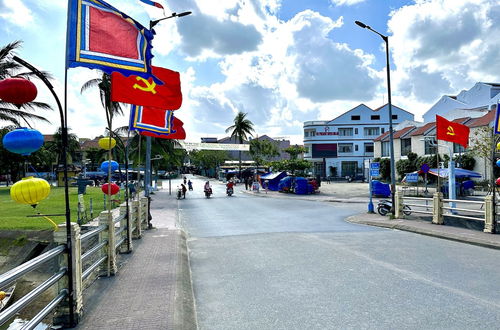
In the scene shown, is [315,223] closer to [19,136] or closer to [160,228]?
[160,228]

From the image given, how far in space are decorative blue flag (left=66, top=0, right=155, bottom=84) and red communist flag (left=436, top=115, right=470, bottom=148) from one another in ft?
42.4

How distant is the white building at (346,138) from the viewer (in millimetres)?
72250

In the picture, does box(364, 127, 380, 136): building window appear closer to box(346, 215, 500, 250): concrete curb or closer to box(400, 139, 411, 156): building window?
box(400, 139, 411, 156): building window

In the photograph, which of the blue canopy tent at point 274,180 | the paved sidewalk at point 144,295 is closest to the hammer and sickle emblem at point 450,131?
the paved sidewalk at point 144,295

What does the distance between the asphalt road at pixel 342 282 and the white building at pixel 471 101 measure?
134 feet

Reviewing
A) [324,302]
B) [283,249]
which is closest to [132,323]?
[324,302]

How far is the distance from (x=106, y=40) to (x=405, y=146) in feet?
167

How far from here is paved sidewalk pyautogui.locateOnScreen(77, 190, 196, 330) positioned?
16.3 ft

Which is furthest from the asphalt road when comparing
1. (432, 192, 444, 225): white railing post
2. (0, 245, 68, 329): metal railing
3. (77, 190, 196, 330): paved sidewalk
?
(432, 192, 444, 225): white railing post

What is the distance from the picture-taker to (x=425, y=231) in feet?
43.3

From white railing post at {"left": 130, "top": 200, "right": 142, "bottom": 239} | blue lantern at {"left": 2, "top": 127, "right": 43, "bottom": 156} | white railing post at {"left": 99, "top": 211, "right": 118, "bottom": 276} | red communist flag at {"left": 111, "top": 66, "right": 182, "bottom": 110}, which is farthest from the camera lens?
white railing post at {"left": 130, "top": 200, "right": 142, "bottom": 239}

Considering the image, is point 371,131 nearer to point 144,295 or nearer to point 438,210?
point 438,210

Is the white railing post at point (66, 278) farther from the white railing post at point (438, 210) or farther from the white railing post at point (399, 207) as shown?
the white railing post at point (399, 207)

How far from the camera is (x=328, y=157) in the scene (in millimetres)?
72250
